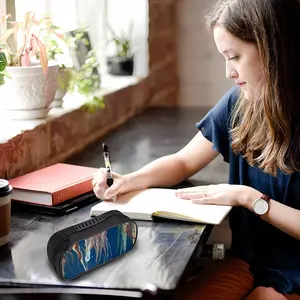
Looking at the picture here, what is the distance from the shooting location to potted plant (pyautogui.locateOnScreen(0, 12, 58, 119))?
193 cm

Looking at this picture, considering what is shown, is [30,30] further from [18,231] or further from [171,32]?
[171,32]

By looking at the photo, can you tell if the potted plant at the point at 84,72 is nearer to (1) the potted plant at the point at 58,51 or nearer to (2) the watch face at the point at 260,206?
(1) the potted plant at the point at 58,51

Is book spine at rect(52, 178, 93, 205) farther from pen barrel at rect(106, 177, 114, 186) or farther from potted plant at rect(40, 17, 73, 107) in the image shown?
potted plant at rect(40, 17, 73, 107)

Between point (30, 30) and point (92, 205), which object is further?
point (30, 30)

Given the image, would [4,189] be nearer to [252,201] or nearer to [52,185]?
[52,185]

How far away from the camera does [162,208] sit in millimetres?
1591

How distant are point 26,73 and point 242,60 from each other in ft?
2.17

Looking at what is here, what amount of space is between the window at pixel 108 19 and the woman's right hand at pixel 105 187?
1.16m

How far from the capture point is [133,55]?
317 cm

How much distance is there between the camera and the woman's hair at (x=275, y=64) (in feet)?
5.32

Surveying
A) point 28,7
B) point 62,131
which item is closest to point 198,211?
point 62,131

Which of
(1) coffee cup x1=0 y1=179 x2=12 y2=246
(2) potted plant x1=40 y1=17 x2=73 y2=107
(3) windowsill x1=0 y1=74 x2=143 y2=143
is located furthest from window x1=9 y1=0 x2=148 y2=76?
(1) coffee cup x1=0 y1=179 x2=12 y2=246

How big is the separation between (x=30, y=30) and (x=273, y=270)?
1003 millimetres

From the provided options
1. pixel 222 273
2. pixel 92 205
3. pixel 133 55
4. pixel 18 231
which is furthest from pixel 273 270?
pixel 133 55
